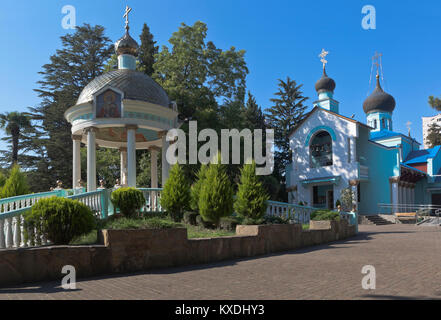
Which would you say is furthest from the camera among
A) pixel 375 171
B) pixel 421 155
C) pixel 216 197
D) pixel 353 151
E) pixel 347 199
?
pixel 421 155

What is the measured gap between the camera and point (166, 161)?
17.6 meters

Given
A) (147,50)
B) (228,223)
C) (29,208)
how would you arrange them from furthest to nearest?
(147,50), (228,223), (29,208)

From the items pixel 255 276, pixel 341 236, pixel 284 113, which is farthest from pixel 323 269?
pixel 284 113

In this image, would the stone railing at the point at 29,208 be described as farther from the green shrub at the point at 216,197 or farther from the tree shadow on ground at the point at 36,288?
the green shrub at the point at 216,197

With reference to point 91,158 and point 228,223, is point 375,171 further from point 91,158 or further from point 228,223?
point 91,158

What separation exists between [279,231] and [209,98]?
18.8m

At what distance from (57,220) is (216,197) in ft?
17.4

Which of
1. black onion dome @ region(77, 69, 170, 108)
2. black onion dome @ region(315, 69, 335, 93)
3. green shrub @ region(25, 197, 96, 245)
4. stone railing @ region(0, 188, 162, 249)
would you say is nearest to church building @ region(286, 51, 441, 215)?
black onion dome @ region(315, 69, 335, 93)

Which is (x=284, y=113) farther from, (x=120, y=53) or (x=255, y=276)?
(x=255, y=276)

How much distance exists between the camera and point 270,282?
6.57 metres

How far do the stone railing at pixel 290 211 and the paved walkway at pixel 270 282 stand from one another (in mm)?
6768

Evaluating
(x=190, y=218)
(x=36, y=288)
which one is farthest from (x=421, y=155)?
(x=36, y=288)

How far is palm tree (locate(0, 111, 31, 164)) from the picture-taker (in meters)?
33.8

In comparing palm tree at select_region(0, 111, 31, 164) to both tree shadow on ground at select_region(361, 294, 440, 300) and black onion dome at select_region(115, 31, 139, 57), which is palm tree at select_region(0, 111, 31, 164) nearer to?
black onion dome at select_region(115, 31, 139, 57)
